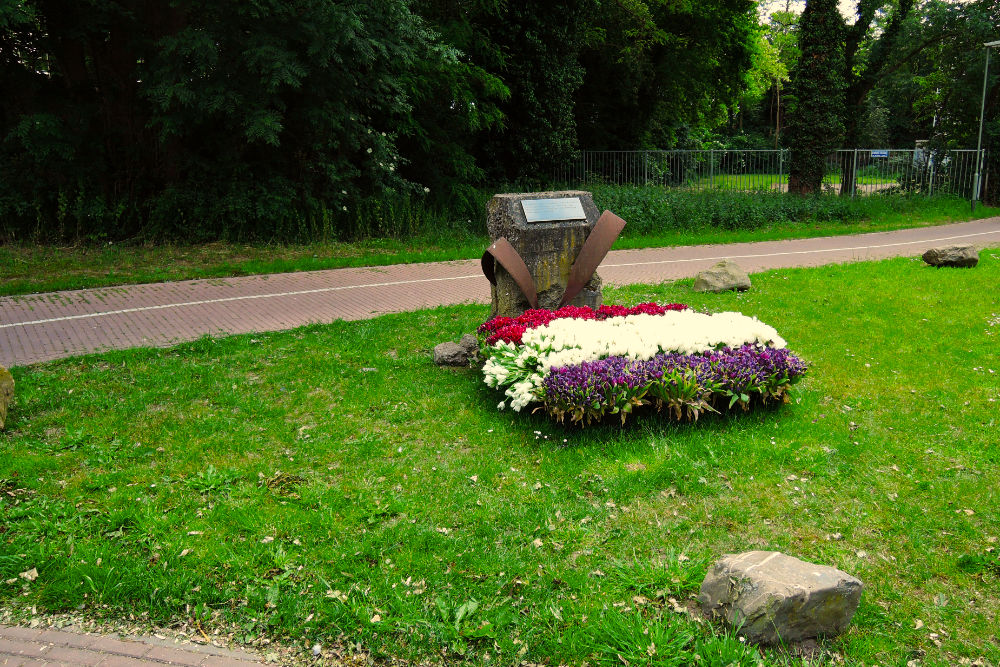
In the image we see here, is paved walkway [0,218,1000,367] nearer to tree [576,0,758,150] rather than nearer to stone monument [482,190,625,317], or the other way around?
stone monument [482,190,625,317]

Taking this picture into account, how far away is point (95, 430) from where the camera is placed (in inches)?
241

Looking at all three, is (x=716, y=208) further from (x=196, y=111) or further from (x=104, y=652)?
(x=104, y=652)

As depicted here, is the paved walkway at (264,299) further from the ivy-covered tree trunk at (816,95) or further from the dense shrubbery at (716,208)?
the ivy-covered tree trunk at (816,95)

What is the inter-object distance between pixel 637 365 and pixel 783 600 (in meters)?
2.75

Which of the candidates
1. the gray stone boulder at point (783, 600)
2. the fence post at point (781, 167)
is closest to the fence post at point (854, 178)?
the fence post at point (781, 167)

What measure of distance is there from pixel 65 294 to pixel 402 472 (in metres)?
8.55

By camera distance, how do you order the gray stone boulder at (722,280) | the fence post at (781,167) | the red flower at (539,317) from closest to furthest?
1. the red flower at (539,317)
2. the gray stone boulder at (722,280)
3. the fence post at (781,167)

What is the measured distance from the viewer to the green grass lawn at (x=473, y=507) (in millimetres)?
3736

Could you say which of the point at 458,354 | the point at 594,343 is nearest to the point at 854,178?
the point at 458,354

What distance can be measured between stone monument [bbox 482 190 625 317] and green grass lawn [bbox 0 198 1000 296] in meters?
6.62

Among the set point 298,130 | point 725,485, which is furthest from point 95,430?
point 298,130

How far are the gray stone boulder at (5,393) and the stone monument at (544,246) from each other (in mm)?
4537

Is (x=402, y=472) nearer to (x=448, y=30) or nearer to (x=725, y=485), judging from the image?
(x=725, y=485)

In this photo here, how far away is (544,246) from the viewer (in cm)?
825
